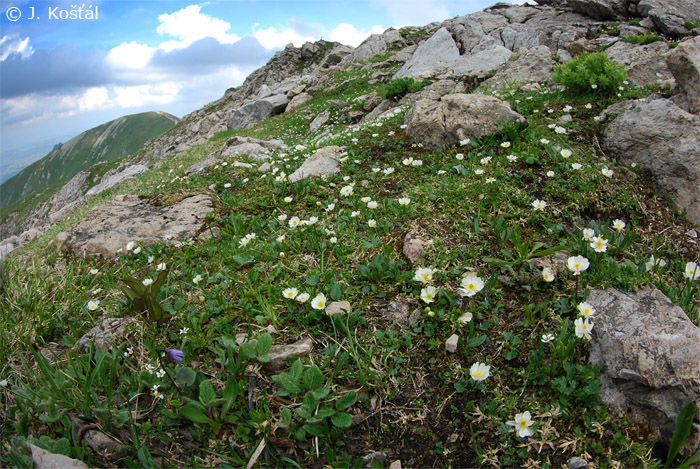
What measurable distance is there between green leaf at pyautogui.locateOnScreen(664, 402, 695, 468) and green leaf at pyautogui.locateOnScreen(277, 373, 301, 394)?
88.0 inches

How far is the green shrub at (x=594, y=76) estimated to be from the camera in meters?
6.33

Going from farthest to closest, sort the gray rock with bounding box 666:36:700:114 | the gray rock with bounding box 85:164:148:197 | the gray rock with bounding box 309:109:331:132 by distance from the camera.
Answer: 1. the gray rock with bounding box 85:164:148:197
2. the gray rock with bounding box 309:109:331:132
3. the gray rock with bounding box 666:36:700:114

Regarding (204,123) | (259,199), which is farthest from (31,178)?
(259,199)

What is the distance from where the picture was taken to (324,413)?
2338mm

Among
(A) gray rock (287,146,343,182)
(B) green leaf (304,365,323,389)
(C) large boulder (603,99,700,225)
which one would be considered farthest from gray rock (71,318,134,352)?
(C) large boulder (603,99,700,225)

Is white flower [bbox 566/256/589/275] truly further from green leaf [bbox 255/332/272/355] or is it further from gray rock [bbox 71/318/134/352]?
gray rock [bbox 71/318/134/352]

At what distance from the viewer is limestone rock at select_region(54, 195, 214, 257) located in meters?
5.08

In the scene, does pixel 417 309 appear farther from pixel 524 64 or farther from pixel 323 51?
pixel 323 51

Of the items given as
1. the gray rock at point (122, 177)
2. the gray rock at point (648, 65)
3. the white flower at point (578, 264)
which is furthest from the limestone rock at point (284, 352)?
the gray rock at point (122, 177)

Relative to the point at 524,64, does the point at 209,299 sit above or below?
below

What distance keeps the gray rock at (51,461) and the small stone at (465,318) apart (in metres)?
2.62

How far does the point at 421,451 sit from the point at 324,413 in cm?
64

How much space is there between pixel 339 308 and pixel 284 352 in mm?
592

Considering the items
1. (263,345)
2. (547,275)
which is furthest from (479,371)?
(263,345)
